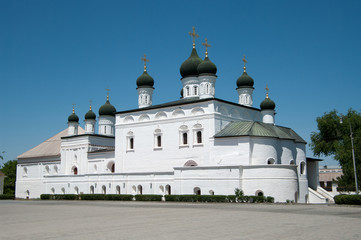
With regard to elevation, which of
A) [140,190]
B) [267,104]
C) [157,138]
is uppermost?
[267,104]

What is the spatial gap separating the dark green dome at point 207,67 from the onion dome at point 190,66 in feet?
6.91

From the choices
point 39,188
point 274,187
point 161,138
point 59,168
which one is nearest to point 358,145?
point 274,187

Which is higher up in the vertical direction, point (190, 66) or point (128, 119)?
point (190, 66)

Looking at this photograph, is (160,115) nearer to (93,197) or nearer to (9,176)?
(93,197)

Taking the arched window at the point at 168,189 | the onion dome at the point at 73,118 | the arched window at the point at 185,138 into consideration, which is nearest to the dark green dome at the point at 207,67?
the arched window at the point at 185,138

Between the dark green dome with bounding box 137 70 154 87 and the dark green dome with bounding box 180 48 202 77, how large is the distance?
3933 mm

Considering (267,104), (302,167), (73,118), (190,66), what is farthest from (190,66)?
(73,118)

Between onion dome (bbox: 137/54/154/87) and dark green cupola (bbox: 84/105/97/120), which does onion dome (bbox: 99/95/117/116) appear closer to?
dark green cupola (bbox: 84/105/97/120)

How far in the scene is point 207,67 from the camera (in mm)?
32781

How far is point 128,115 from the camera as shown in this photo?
36000mm

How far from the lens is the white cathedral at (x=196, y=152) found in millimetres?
27594

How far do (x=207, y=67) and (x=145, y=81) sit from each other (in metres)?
7.91

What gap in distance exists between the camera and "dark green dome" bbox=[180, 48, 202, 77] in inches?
1389

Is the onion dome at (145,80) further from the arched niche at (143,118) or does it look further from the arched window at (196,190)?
the arched window at (196,190)
